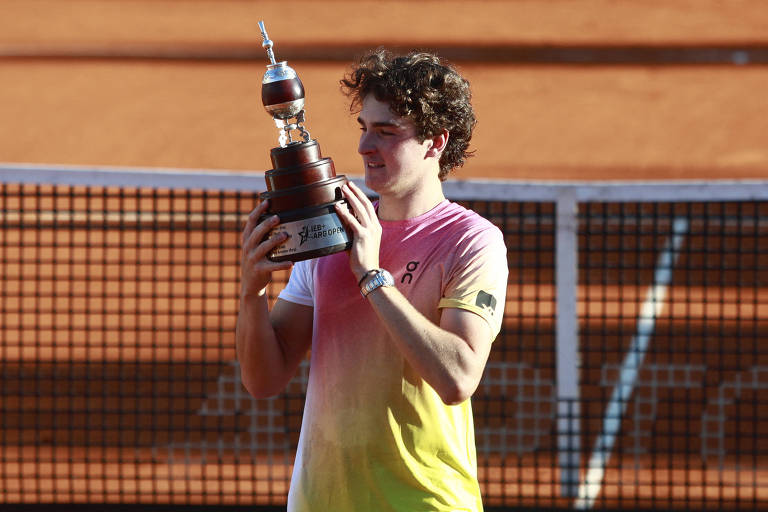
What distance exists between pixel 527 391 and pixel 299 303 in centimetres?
587

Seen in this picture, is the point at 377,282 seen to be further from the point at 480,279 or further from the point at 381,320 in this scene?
the point at 480,279

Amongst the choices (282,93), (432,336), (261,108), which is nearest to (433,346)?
(432,336)

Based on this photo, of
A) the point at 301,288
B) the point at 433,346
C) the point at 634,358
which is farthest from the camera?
the point at 634,358

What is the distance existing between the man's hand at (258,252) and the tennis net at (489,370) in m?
3.72

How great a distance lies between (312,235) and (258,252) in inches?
4.7

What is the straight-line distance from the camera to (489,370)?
7793 millimetres

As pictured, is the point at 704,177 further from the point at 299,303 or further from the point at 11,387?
the point at 299,303

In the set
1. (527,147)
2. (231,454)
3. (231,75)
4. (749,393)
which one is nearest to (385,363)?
(231,454)

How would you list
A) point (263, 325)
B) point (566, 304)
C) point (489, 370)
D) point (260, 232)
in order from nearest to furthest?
1. point (260, 232)
2. point (263, 325)
3. point (566, 304)
4. point (489, 370)

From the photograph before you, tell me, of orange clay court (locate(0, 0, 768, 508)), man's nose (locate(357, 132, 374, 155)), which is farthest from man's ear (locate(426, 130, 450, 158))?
orange clay court (locate(0, 0, 768, 508))

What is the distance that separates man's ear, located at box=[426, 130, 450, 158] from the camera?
2.02 metres

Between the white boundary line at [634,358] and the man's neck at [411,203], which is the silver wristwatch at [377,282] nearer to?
the man's neck at [411,203]

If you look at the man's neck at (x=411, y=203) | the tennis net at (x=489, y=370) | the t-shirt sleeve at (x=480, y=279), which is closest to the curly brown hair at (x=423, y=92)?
the man's neck at (x=411, y=203)

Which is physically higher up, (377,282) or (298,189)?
(298,189)
